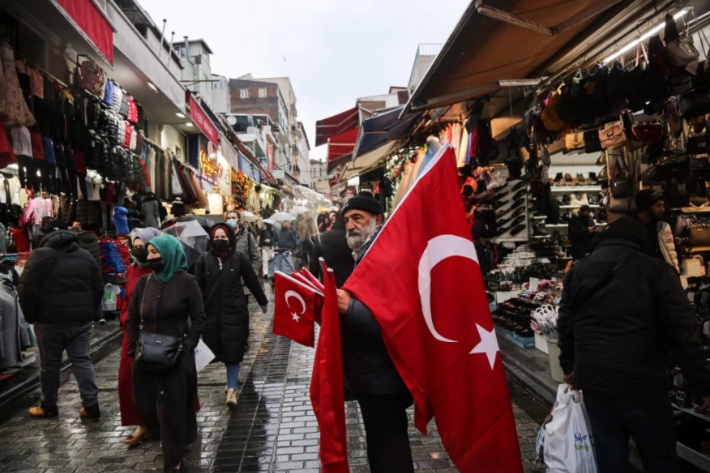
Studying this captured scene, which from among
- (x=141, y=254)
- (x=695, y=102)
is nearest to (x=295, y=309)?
(x=141, y=254)

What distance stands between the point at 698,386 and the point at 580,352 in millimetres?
578

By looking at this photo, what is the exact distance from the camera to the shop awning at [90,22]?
225 inches

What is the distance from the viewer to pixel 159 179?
37.2 feet

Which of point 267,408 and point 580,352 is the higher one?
point 580,352

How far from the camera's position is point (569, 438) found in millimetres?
3068

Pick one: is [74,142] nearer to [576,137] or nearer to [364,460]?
[364,460]

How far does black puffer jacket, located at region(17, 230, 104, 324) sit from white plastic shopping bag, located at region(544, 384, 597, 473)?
4.77m

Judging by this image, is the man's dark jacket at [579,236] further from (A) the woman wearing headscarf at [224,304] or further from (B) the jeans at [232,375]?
(B) the jeans at [232,375]

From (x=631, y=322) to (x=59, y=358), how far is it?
5.43 meters

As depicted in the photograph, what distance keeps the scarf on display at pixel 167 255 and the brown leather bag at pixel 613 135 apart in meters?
4.27

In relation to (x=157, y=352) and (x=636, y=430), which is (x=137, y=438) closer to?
(x=157, y=352)

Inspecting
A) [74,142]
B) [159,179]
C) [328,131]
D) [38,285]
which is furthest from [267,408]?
[328,131]

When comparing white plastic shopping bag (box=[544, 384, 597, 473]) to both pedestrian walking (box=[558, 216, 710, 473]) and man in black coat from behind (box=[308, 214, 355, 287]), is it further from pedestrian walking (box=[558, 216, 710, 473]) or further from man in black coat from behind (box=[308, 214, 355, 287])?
man in black coat from behind (box=[308, 214, 355, 287])

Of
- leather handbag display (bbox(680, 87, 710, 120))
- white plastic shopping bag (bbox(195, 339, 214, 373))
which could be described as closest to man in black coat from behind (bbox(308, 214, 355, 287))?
white plastic shopping bag (bbox(195, 339, 214, 373))
